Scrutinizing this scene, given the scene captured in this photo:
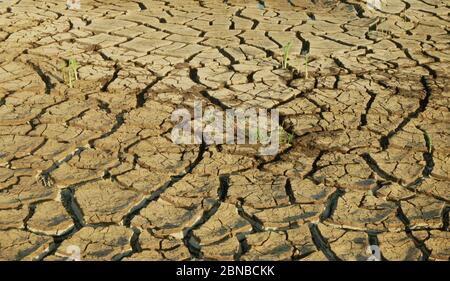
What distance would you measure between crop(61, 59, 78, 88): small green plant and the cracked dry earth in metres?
0.05

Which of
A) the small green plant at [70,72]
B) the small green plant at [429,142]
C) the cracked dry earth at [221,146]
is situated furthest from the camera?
the small green plant at [70,72]

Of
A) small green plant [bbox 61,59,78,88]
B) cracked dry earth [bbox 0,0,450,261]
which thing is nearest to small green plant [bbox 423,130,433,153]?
cracked dry earth [bbox 0,0,450,261]

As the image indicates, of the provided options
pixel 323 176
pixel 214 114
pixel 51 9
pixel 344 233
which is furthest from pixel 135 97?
pixel 51 9

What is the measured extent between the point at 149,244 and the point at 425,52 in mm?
3212

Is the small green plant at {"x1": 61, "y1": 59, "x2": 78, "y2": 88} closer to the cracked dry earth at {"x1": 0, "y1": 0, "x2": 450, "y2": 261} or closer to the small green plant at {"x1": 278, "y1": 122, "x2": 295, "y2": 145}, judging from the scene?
the cracked dry earth at {"x1": 0, "y1": 0, "x2": 450, "y2": 261}

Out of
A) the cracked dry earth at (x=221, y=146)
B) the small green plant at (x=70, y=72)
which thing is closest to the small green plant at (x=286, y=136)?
the cracked dry earth at (x=221, y=146)

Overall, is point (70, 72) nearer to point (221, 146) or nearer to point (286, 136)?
point (221, 146)

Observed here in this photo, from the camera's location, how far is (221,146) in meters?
3.67

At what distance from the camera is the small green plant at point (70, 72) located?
4.47m

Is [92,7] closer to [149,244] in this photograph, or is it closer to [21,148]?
[21,148]

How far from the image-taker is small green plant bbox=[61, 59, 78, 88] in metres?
4.47

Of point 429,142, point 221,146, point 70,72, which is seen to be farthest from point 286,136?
point 70,72

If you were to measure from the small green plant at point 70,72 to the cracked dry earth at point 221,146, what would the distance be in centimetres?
5

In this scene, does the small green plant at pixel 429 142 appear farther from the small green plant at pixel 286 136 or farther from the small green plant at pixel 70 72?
the small green plant at pixel 70 72
